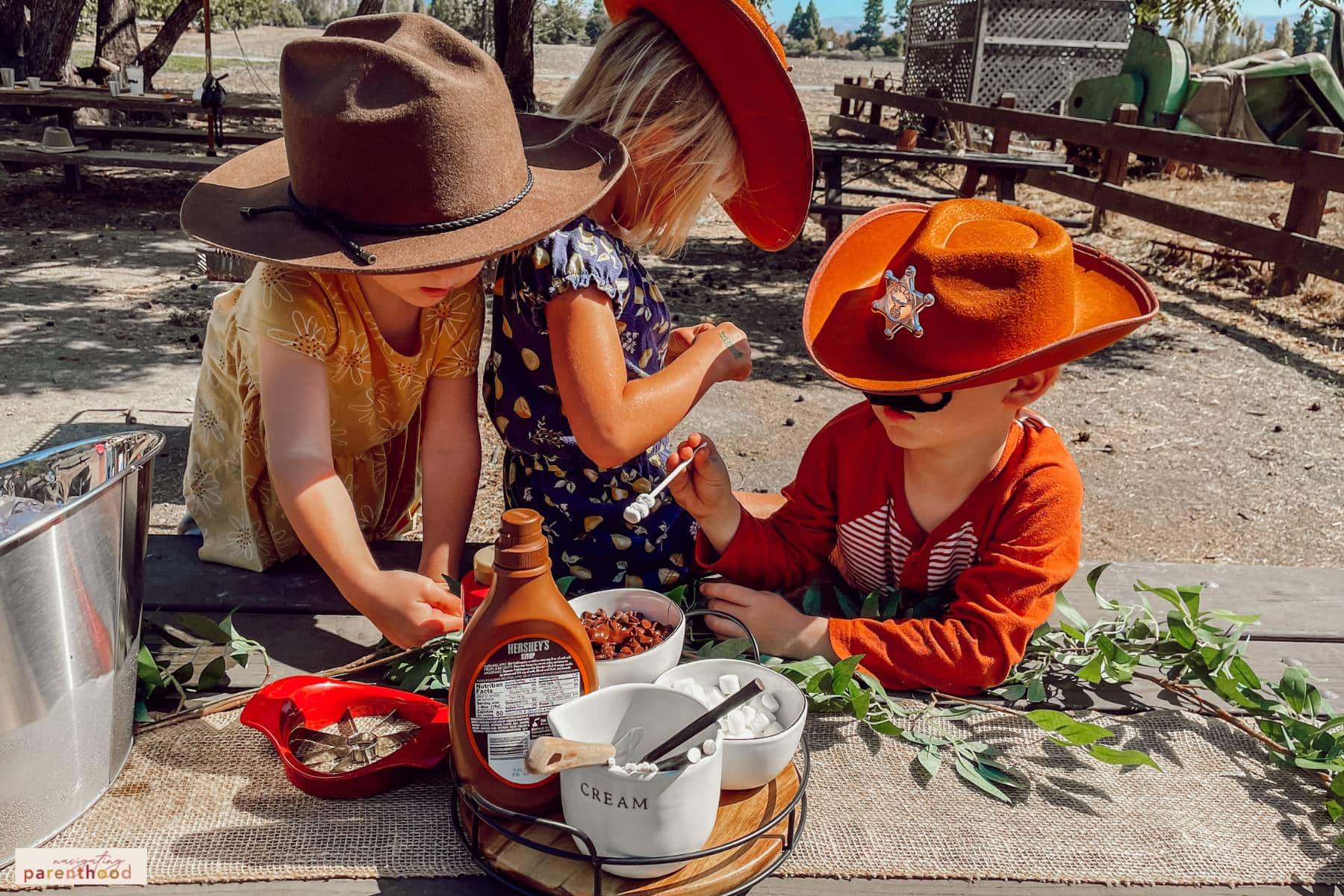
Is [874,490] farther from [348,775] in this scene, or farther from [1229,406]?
[1229,406]

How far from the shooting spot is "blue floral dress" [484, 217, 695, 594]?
78.0 inches

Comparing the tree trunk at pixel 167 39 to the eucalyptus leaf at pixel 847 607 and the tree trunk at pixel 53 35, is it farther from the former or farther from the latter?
the eucalyptus leaf at pixel 847 607

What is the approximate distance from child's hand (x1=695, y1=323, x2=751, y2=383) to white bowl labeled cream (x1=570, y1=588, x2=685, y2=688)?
0.59m

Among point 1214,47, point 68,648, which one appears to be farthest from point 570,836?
point 1214,47

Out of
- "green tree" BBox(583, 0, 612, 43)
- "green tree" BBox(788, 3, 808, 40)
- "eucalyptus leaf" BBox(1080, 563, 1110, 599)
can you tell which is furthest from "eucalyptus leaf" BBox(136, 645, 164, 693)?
"green tree" BBox(788, 3, 808, 40)

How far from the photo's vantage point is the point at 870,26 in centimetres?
6053

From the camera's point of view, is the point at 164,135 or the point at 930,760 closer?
the point at 930,760

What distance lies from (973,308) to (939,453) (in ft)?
1.26

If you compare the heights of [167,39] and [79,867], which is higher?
[167,39]

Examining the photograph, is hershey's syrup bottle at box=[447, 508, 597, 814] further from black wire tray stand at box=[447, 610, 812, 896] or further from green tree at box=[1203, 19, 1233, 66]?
green tree at box=[1203, 19, 1233, 66]

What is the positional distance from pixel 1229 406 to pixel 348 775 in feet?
18.5

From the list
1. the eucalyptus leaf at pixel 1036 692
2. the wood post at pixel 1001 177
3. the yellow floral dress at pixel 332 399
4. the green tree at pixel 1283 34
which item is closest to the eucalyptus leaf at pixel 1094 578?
the eucalyptus leaf at pixel 1036 692

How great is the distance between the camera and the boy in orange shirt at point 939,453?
1.60 metres

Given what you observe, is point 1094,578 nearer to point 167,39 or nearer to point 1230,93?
point 1230,93
